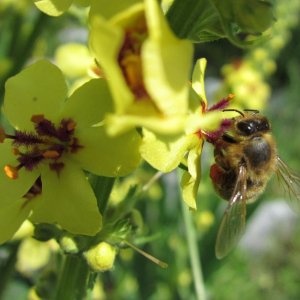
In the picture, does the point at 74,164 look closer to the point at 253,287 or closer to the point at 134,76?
the point at 134,76

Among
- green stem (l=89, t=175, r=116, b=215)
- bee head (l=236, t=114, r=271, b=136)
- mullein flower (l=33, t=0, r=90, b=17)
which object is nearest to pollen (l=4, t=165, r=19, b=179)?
green stem (l=89, t=175, r=116, b=215)

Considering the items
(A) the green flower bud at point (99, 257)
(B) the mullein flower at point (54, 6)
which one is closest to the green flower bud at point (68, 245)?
(A) the green flower bud at point (99, 257)

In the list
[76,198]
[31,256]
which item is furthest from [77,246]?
[31,256]

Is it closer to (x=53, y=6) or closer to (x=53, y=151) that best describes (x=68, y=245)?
(x=53, y=151)

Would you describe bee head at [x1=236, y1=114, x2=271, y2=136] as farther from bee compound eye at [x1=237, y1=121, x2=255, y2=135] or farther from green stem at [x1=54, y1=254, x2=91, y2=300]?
green stem at [x1=54, y1=254, x2=91, y2=300]

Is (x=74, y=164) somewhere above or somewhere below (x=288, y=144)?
above

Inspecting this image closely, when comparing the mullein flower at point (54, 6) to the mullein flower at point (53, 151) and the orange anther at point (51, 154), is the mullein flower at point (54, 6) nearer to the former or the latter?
the mullein flower at point (53, 151)
